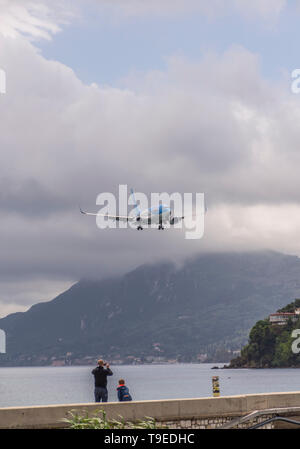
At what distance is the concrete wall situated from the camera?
19688mm

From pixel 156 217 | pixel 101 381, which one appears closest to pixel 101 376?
pixel 101 381

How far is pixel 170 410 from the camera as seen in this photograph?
22.0 meters

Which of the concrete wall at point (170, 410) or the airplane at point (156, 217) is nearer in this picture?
the concrete wall at point (170, 410)

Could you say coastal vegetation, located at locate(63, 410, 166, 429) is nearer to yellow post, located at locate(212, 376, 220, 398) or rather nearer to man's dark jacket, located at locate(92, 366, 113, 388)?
man's dark jacket, located at locate(92, 366, 113, 388)

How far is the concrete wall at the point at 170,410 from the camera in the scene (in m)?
19.7

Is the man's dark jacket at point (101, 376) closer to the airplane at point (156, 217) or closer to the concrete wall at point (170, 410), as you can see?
the concrete wall at point (170, 410)

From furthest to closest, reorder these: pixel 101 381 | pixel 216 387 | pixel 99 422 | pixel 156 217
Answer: pixel 156 217 < pixel 216 387 < pixel 101 381 < pixel 99 422

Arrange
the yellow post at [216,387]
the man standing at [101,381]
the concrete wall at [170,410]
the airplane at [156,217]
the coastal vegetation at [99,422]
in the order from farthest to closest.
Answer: the airplane at [156,217]
the yellow post at [216,387]
the man standing at [101,381]
the concrete wall at [170,410]
the coastal vegetation at [99,422]

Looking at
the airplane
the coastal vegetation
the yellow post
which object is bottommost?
the coastal vegetation

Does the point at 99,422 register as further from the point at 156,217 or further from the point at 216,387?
the point at 156,217

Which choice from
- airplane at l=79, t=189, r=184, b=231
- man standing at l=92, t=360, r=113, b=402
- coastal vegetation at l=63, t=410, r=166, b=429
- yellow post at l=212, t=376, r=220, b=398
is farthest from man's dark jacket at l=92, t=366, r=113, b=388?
airplane at l=79, t=189, r=184, b=231

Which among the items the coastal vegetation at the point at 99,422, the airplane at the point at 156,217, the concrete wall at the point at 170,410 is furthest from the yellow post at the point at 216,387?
the airplane at the point at 156,217

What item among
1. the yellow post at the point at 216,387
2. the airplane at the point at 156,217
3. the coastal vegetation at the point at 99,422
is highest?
the airplane at the point at 156,217

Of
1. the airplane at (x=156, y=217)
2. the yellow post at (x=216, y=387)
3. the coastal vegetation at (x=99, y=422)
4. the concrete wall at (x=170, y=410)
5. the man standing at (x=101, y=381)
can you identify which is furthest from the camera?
the airplane at (x=156, y=217)
